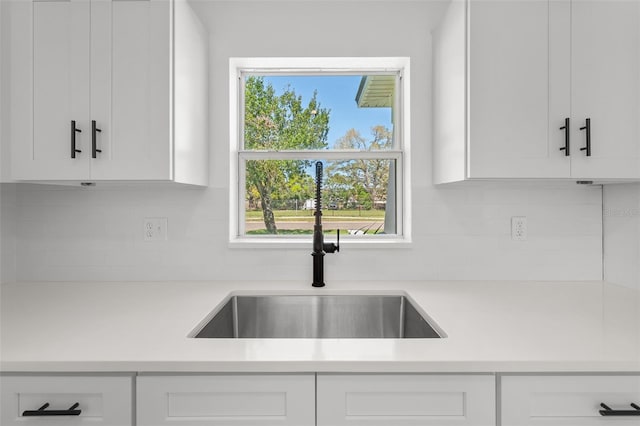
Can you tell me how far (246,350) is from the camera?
994 millimetres

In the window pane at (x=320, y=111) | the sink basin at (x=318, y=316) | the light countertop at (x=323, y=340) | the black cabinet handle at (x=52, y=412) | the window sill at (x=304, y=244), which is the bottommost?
the black cabinet handle at (x=52, y=412)

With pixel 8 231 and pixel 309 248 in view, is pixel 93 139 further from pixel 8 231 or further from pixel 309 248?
pixel 309 248

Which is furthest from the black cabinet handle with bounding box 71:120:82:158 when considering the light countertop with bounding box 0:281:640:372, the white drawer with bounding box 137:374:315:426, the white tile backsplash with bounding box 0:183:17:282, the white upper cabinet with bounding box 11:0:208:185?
the white drawer with bounding box 137:374:315:426

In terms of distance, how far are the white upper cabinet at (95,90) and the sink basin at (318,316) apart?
690 mm

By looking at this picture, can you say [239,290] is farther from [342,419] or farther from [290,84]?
[290,84]

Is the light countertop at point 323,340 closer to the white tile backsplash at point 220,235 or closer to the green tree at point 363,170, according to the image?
the white tile backsplash at point 220,235

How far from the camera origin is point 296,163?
1988 millimetres

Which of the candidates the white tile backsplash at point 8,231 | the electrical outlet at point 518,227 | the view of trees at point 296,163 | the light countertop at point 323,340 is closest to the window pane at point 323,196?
the view of trees at point 296,163

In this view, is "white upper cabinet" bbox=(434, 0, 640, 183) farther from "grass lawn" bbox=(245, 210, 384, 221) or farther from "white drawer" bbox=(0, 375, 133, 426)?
"white drawer" bbox=(0, 375, 133, 426)

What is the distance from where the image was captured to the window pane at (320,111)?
200 cm

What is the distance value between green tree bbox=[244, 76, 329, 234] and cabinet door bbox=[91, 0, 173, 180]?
0.65 m

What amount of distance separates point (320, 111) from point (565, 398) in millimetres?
1627

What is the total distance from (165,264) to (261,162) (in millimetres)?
731

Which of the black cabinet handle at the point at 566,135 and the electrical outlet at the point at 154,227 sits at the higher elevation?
the black cabinet handle at the point at 566,135
